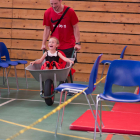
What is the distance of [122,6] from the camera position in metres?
6.25

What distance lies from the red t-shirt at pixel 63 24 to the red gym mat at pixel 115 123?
5.22ft

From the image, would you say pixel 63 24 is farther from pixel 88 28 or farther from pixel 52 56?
pixel 88 28

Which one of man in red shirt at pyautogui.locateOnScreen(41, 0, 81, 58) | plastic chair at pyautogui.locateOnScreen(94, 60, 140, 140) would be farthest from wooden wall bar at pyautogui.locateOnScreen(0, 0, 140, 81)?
plastic chair at pyautogui.locateOnScreen(94, 60, 140, 140)

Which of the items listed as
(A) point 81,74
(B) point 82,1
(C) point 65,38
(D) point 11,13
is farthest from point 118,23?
(D) point 11,13

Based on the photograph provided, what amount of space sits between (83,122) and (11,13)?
480 centimetres

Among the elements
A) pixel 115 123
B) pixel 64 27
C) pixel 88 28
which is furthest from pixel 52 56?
pixel 88 28

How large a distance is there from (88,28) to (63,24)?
7.26 feet

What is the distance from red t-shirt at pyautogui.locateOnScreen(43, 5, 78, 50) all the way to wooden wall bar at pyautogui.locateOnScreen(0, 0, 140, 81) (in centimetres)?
212

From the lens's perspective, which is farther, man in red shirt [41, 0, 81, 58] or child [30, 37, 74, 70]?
man in red shirt [41, 0, 81, 58]

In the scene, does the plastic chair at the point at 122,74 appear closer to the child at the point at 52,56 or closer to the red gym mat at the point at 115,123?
the red gym mat at the point at 115,123

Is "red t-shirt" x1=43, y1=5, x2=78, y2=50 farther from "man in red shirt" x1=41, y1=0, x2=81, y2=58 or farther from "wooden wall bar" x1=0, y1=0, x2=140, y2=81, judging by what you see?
"wooden wall bar" x1=0, y1=0, x2=140, y2=81

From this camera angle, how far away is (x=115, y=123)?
9.07ft

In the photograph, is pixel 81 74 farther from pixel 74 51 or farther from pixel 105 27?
pixel 74 51

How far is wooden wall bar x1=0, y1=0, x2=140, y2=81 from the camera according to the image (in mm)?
6285
